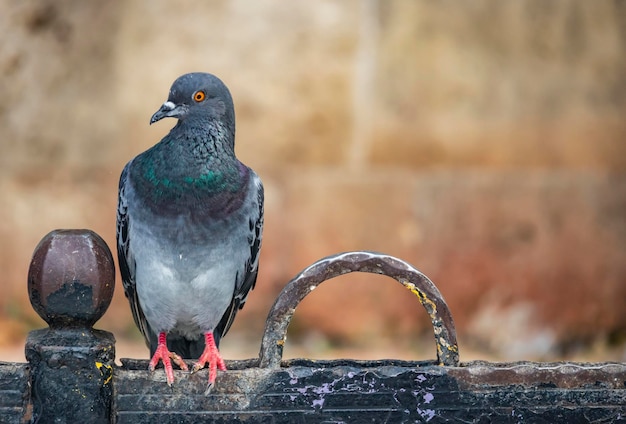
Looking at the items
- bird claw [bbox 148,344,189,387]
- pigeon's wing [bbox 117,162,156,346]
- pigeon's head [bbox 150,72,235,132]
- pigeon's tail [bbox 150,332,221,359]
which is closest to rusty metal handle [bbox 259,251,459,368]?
bird claw [bbox 148,344,189,387]

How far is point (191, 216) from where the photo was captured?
3170 mm

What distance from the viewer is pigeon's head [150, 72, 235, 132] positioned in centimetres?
320

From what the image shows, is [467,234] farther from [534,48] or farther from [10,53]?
[10,53]

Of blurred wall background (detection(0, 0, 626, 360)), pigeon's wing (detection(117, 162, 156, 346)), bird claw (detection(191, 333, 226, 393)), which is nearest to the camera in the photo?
bird claw (detection(191, 333, 226, 393))

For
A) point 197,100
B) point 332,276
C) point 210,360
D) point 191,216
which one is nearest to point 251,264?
point 191,216

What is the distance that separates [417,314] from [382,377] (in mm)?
4500

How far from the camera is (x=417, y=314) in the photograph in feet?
21.9

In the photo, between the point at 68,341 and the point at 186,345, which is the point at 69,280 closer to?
the point at 68,341

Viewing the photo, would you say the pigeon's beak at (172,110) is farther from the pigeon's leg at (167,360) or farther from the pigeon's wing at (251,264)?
the pigeon's leg at (167,360)

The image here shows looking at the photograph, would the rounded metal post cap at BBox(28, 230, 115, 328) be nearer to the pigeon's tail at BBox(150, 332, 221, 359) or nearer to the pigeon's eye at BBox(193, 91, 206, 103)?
the pigeon's eye at BBox(193, 91, 206, 103)

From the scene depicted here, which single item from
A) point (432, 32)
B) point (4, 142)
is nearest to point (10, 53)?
point (4, 142)

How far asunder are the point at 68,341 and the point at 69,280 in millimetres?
143

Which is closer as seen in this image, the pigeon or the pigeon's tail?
the pigeon

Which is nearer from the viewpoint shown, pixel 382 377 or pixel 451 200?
pixel 382 377
